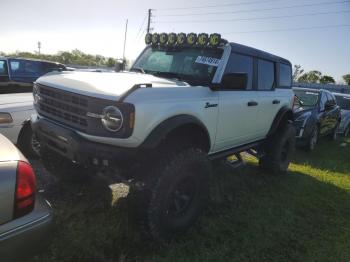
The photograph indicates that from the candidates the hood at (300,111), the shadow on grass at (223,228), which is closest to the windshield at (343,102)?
the hood at (300,111)

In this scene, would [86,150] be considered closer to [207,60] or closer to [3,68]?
[207,60]

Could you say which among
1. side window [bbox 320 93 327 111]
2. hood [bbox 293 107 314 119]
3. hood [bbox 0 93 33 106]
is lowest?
hood [bbox 293 107 314 119]

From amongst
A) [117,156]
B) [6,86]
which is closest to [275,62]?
[117,156]

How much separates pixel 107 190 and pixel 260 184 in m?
2.50

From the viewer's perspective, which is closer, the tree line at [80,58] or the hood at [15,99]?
the hood at [15,99]

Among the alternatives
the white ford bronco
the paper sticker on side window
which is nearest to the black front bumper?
the white ford bronco

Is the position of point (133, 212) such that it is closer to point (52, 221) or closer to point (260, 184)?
point (52, 221)

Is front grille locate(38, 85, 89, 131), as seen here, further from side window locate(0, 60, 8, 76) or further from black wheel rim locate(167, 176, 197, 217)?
side window locate(0, 60, 8, 76)

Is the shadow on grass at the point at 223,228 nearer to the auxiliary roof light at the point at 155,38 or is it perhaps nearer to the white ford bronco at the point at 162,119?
the white ford bronco at the point at 162,119

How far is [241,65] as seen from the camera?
4.71 metres

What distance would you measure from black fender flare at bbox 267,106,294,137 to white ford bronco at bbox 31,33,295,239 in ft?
2.24

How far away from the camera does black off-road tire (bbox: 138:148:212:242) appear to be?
3180mm

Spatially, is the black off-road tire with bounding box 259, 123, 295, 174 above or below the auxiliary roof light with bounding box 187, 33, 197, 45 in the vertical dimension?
below

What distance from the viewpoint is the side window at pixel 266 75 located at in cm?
529
